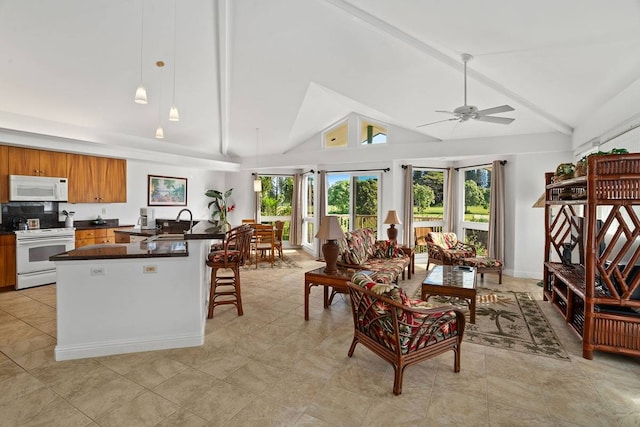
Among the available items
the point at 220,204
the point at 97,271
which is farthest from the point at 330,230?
the point at 220,204

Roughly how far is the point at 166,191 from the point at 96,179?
5.60 ft

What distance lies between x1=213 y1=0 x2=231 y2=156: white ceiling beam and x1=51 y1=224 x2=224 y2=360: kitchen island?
104 inches

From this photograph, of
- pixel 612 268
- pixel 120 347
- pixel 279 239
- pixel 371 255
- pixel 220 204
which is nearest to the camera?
pixel 612 268

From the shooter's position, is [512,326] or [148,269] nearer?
[148,269]

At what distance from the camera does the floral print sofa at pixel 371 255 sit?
4.61 m

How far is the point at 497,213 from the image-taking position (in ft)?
20.1

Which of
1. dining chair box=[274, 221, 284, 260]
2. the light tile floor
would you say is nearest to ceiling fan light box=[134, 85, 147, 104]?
the light tile floor

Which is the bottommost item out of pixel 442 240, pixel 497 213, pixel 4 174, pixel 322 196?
pixel 442 240

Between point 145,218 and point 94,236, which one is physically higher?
point 145,218

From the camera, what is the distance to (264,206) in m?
8.94

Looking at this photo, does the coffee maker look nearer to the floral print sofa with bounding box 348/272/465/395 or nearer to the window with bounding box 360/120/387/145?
the window with bounding box 360/120/387/145

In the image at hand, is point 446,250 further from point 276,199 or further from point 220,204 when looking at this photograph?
point 220,204

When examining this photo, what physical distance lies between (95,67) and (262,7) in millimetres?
2481

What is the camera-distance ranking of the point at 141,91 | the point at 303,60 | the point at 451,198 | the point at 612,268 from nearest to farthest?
the point at 612,268 < the point at 141,91 < the point at 303,60 < the point at 451,198
